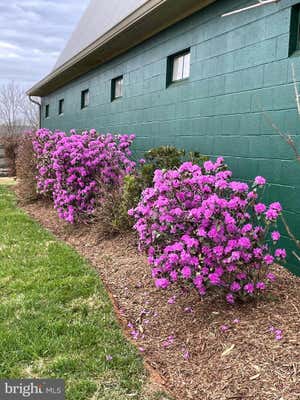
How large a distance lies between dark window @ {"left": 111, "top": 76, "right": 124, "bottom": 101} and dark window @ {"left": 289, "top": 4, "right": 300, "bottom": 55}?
19.0 ft

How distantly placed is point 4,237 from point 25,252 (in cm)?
100

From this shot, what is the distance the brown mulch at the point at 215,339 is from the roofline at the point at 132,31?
3915mm

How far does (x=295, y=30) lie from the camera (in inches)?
186

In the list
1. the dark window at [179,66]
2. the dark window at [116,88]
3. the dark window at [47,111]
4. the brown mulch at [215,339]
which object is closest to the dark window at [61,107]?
the dark window at [47,111]

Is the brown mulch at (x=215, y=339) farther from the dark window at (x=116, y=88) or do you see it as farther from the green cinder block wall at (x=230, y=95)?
the dark window at (x=116, y=88)

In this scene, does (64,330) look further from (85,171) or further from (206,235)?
(85,171)

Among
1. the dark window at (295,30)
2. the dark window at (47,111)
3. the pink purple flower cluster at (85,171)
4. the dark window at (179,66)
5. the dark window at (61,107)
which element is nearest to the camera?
the dark window at (295,30)

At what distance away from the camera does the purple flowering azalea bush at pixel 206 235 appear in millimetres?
3572

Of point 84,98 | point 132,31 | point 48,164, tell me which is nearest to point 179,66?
point 132,31

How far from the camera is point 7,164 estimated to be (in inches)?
755

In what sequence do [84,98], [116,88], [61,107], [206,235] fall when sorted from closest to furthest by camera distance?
[206,235], [116,88], [84,98], [61,107]

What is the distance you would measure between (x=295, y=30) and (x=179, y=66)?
9.61ft

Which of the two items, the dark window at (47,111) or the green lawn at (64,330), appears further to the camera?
the dark window at (47,111)

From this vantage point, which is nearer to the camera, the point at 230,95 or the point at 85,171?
the point at 230,95
